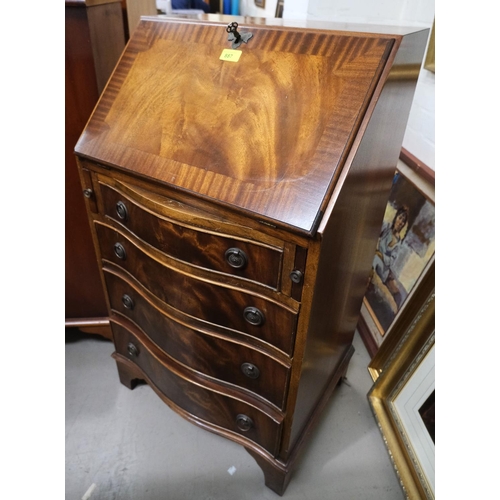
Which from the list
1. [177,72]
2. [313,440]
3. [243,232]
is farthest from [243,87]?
[313,440]

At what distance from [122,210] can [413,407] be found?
106cm

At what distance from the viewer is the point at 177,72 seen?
34.2 inches

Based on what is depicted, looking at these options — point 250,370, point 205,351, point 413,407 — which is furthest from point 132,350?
point 413,407

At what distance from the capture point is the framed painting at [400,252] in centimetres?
129

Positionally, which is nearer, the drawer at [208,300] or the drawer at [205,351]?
the drawer at [208,300]

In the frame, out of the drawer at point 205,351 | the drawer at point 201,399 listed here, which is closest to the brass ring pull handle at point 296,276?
the drawer at point 205,351

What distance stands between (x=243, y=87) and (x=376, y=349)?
1212 millimetres

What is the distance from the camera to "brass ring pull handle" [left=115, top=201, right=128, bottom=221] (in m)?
0.91

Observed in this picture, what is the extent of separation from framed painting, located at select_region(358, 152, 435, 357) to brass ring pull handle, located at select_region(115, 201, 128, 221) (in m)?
0.86

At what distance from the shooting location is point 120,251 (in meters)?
1.03

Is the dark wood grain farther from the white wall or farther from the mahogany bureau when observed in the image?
the white wall

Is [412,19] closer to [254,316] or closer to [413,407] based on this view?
[254,316]

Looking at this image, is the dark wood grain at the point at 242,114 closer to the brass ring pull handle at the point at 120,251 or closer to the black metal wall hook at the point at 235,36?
the black metal wall hook at the point at 235,36
